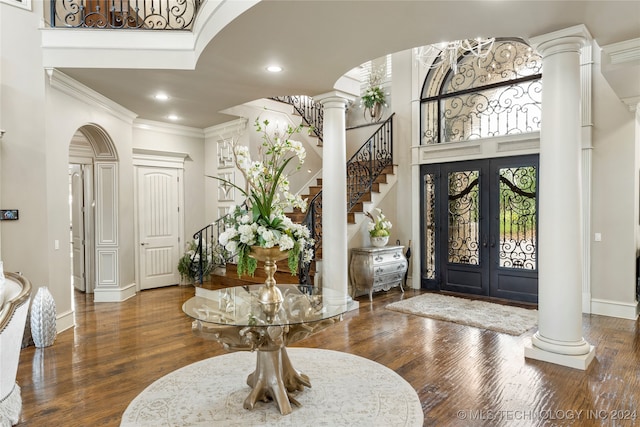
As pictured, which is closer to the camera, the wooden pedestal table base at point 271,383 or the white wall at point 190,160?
the wooden pedestal table base at point 271,383

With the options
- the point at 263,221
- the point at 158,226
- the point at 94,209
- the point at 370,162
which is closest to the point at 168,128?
the point at 158,226

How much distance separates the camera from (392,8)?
325 centimetres

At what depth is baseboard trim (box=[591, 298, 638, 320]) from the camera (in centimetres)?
527

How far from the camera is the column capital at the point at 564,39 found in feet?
11.6

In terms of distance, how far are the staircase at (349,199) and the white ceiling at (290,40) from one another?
83.9 inches

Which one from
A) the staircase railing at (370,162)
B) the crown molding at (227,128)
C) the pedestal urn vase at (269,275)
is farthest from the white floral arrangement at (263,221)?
the crown molding at (227,128)

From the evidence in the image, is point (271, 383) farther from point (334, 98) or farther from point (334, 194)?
point (334, 98)

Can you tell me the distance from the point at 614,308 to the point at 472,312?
6.25ft

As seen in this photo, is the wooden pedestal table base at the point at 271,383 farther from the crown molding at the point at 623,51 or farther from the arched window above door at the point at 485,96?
the arched window above door at the point at 485,96

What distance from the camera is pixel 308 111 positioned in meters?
8.41

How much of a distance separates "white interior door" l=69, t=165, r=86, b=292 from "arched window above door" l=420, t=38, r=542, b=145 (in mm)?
6542

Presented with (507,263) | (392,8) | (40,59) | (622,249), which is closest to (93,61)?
(40,59)

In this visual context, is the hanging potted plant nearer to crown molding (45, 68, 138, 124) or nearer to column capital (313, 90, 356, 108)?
column capital (313, 90, 356, 108)

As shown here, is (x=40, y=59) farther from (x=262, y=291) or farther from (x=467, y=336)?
(x=467, y=336)
